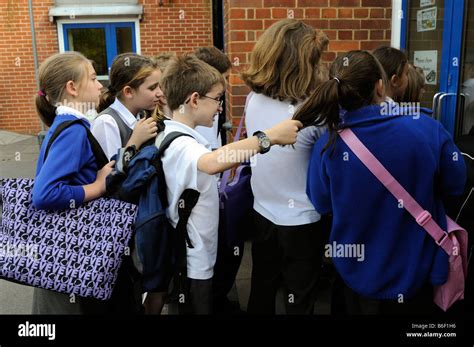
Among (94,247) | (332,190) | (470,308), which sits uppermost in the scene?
(332,190)

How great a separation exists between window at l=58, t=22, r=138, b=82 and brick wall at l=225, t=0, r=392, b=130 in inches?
288

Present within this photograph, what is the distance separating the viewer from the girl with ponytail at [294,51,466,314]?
1.90m

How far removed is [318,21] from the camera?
3791 mm

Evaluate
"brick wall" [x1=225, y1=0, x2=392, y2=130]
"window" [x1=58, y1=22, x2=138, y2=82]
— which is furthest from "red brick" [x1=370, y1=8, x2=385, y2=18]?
"window" [x1=58, y1=22, x2=138, y2=82]

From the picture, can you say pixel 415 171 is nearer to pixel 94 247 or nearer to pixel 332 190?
pixel 332 190

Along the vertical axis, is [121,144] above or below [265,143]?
below

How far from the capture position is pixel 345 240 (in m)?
2.04

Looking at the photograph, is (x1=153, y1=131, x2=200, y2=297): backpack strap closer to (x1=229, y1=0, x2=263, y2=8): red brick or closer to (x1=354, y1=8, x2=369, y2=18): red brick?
(x1=229, y1=0, x2=263, y2=8): red brick

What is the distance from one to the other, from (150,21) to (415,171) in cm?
942

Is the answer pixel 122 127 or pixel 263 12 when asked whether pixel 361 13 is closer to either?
pixel 263 12

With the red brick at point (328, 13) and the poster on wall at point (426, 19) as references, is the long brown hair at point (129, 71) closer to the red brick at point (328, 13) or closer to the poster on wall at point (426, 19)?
the red brick at point (328, 13)

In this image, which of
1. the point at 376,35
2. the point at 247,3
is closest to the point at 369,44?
the point at 376,35

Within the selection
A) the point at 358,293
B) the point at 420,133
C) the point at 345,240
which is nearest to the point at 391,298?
the point at 358,293

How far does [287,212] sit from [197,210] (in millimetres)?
433
